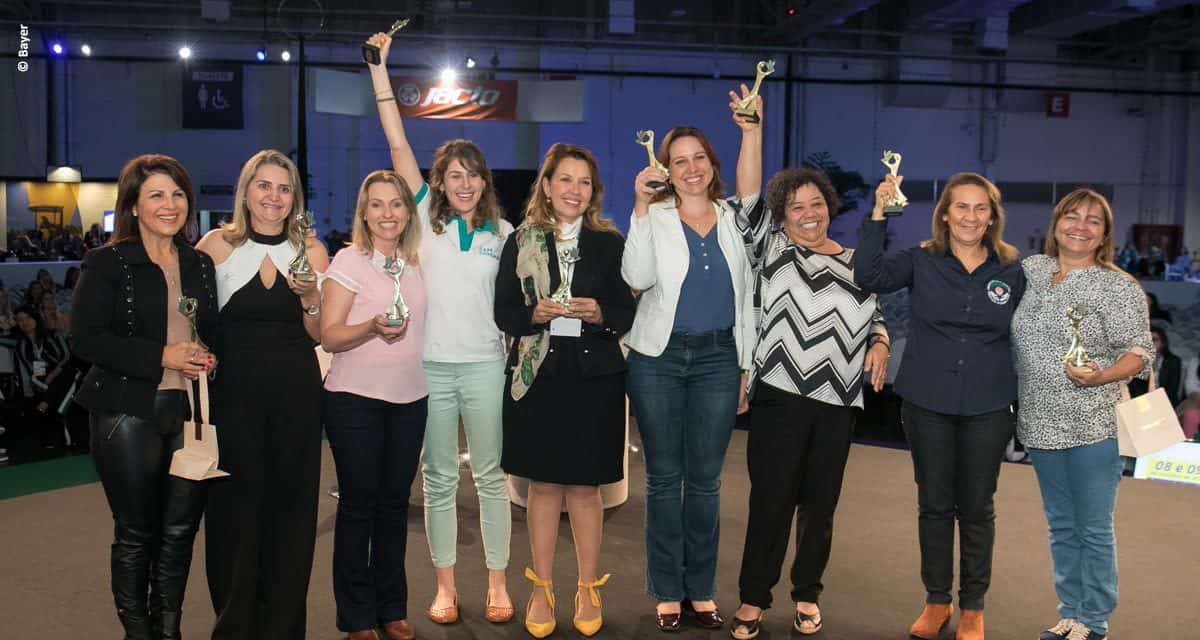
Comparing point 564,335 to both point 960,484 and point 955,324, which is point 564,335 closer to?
point 955,324

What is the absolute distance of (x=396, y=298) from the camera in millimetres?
2723

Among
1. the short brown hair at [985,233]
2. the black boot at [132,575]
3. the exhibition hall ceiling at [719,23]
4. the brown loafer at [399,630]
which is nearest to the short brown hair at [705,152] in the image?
the short brown hair at [985,233]

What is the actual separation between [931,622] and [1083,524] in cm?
55

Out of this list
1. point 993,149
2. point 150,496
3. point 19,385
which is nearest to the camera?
point 150,496

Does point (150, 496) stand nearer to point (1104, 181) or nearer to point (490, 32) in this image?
point (490, 32)

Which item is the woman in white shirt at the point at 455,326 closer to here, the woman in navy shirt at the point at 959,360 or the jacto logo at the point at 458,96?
the woman in navy shirt at the point at 959,360

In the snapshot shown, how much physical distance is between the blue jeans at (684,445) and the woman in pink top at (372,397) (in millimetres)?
694

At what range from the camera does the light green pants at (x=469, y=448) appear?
10.1 feet

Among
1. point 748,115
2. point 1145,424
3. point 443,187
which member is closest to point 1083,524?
point 1145,424

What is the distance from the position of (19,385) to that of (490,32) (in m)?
11.0

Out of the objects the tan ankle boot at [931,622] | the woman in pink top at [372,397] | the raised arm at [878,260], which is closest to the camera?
the woman in pink top at [372,397]

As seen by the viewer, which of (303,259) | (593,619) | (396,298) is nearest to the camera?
(303,259)

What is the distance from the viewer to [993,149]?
17.6 metres

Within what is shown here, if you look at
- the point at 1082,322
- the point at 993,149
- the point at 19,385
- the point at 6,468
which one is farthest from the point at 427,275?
the point at 993,149
